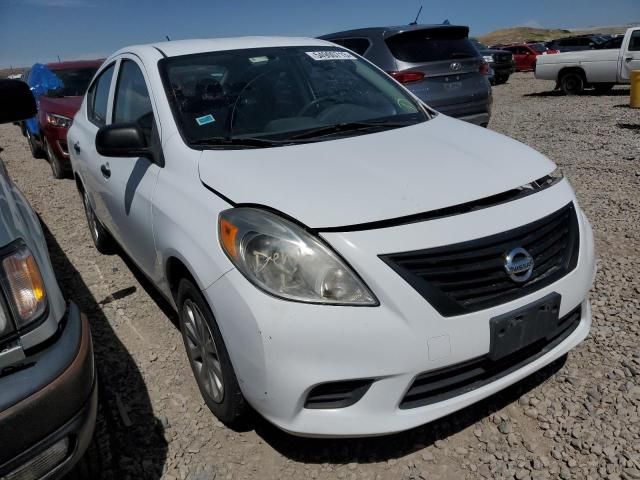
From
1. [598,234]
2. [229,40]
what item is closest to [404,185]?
[229,40]

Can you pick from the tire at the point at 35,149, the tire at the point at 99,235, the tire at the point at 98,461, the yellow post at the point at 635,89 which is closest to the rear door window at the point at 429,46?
the tire at the point at 99,235

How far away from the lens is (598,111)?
35.1 feet

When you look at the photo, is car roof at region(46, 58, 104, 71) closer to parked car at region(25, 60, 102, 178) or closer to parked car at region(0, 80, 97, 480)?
parked car at region(25, 60, 102, 178)

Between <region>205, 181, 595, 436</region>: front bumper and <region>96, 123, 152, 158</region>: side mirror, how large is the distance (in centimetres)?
108

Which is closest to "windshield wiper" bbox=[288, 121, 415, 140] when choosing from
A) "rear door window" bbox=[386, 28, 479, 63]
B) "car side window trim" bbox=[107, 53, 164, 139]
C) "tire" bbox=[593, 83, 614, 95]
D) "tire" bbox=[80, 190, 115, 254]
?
"car side window trim" bbox=[107, 53, 164, 139]

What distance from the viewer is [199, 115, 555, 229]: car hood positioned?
73.8 inches

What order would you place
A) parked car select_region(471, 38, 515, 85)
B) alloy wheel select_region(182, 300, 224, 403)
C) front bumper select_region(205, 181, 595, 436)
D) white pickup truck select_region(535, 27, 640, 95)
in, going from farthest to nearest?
1. parked car select_region(471, 38, 515, 85)
2. white pickup truck select_region(535, 27, 640, 95)
3. alloy wheel select_region(182, 300, 224, 403)
4. front bumper select_region(205, 181, 595, 436)

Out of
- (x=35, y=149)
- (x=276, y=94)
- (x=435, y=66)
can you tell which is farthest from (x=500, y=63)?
(x=276, y=94)

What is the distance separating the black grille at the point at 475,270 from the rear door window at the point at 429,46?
4.87 meters

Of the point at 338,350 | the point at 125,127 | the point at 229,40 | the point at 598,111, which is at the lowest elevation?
the point at 598,111

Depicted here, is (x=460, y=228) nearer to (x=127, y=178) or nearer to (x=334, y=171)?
(x=334, y=171)

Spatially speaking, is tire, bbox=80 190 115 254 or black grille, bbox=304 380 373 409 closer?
black grille, bbox=304 380 373 409

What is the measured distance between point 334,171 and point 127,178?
1.40 meters

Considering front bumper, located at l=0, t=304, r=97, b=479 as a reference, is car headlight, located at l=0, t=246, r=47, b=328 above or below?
above
